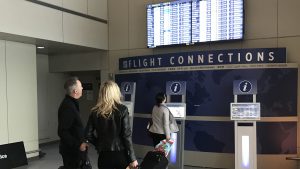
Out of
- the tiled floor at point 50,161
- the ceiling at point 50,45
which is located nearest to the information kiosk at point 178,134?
the tiled floor at point 50,161

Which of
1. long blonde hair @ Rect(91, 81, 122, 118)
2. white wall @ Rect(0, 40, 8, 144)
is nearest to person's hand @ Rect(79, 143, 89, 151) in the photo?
long blonde hair @ Rect(91, 81, 122, 118)

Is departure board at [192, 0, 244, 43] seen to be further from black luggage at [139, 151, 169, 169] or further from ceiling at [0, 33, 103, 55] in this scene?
black luggage at [139, 151, 169, 169]

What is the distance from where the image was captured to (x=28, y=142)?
6.95 metres

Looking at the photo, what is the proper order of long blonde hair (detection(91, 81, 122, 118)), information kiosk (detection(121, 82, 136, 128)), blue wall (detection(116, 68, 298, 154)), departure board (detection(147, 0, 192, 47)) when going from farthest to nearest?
departure board (detection(147, 0, 192, 47))
information kiosk (detection(121, 82, 136, 128))
blue wall (detection(116, 68, 298, 154))
long blonde hair (detection(91, 81, 122, 118))

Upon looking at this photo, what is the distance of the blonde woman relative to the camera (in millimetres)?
2876

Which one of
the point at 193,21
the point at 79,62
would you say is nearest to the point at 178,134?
the point at 193,21

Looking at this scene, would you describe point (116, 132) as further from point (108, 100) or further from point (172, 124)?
point (172, 124)

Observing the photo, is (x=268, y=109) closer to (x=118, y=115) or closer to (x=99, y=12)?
(x=118, y=115)

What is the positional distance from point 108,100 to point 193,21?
434 cm

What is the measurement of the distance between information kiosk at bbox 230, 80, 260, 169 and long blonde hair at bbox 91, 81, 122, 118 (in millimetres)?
2980

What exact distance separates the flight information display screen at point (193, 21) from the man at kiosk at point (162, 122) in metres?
1.97

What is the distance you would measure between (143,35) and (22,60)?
2.71 metres

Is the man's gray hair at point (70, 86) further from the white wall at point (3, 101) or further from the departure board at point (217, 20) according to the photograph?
the departure board at point (217, 20)

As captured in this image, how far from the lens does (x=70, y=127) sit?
10.8 feet
